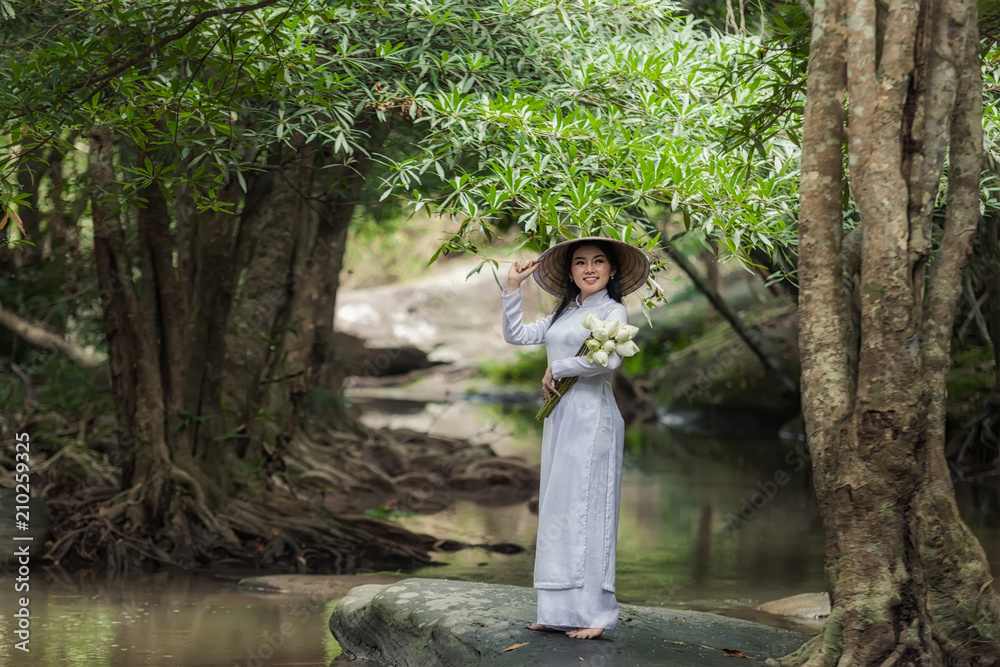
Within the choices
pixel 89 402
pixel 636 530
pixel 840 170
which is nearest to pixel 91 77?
pixel 840 170

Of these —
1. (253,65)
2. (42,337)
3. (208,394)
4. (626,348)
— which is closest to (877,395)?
(626,348)

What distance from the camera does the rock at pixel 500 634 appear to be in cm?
406

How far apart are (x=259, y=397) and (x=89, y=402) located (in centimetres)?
221

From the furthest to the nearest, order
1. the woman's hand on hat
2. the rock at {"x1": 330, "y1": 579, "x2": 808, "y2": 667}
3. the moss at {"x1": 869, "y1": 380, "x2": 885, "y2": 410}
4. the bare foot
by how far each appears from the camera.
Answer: the woman's hand on hat, the bare foot, the rock at {"x1": 330, "y1": 579, "x2": 808, "y2": 667}, the moss at {"x1": 869, "y1": 380, "x2": 885, "y2": 410}

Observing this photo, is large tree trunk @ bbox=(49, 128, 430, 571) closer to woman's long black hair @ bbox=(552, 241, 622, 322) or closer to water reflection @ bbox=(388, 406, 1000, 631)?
water reflection @ bbox=(388, 406, 1000, 631)

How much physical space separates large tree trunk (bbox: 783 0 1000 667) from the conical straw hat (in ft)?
3.17

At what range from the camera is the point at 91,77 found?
462 centimetres

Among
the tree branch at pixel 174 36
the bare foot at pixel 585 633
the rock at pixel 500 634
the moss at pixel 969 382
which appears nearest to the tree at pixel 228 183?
the tree branch at pixel 174 36

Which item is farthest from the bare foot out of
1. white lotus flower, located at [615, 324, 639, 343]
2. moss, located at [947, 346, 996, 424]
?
moss, located at [947, 346, 996, 424]

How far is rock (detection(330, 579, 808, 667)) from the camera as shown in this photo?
13.3ft

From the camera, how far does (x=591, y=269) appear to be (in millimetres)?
4555

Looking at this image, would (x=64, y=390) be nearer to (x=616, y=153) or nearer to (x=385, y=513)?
(x=385, y=513)

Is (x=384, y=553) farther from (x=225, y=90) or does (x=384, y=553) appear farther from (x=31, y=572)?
(x=225, y=90)

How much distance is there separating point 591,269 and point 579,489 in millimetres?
963
